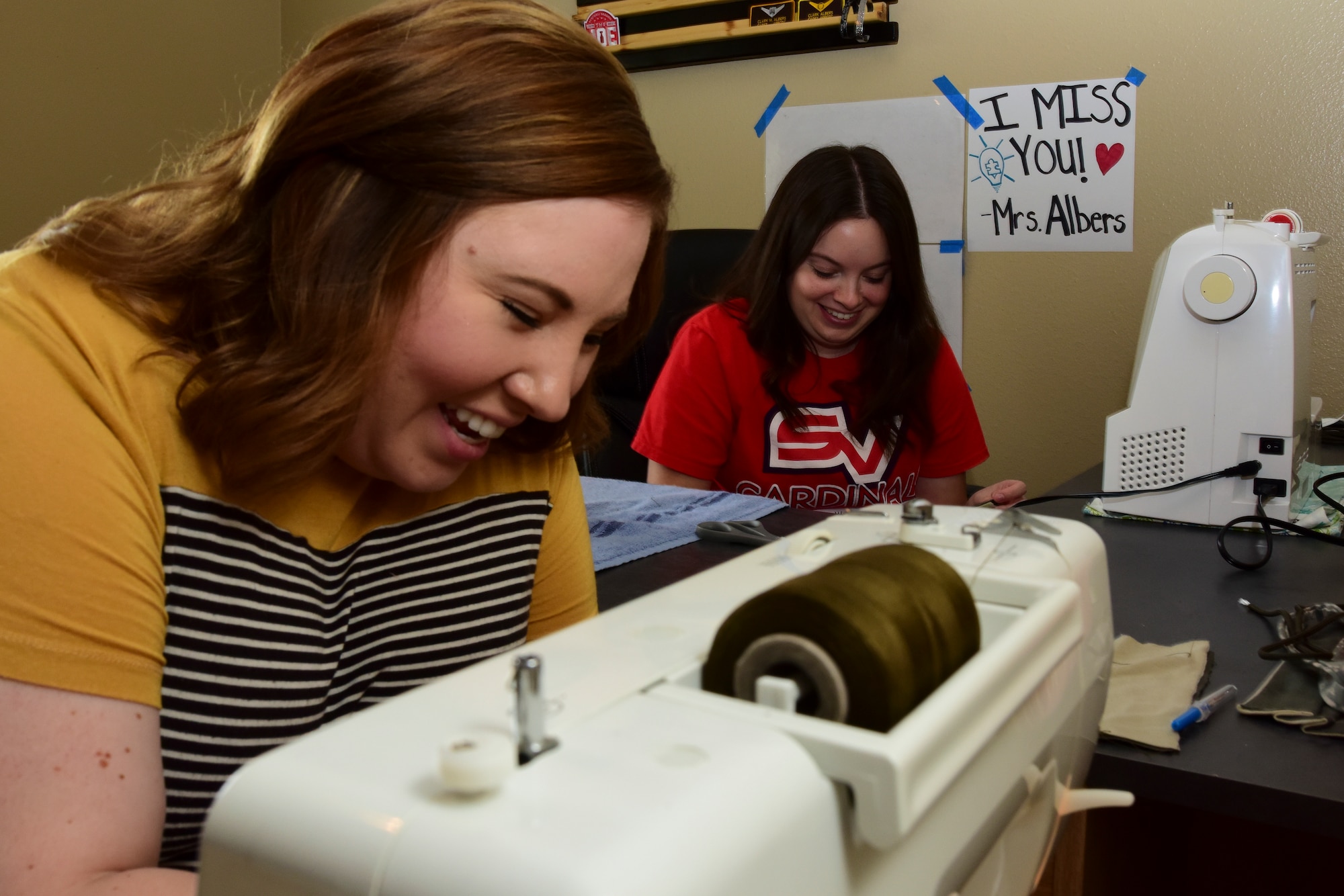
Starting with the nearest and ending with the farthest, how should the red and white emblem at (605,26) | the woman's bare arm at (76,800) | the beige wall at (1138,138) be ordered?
the woman's bare arm at (76,800)
the beige wall at (1138,138)
the red and white emblem at (605,26)

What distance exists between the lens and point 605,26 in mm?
2588

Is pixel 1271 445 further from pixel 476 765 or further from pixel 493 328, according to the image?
pixel 476 765

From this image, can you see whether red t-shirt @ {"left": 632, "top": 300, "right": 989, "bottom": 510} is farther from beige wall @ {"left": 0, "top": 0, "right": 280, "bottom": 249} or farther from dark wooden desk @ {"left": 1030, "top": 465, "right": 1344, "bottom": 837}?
beige wall @ {"left": 0, "top": 0, "right": 280, "bottom": 249}

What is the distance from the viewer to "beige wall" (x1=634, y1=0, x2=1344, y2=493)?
196 centimetres

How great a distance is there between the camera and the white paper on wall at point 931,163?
226 cm

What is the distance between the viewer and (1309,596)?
108cm

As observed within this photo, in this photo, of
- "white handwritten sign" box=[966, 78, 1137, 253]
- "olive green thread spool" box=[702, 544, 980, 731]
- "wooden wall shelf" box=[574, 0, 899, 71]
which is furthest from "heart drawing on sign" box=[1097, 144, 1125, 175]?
"olive green thread spool" box=[702, 544, 980, 731]

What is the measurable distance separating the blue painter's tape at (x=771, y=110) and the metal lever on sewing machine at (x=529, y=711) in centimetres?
226

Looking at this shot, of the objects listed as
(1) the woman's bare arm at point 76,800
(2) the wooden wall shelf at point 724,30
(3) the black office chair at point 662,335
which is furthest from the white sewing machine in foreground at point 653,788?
(2) the wooden wall shelf at point 724,30

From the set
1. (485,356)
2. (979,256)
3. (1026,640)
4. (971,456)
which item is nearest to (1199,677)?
(1026,640)

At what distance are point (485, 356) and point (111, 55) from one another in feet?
7.46

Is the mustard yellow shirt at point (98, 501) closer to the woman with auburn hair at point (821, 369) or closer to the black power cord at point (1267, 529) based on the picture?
the black power cord at point (1267, 529)

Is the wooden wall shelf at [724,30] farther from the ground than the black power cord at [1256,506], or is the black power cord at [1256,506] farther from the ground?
the wooden wall shelf at [724,30]

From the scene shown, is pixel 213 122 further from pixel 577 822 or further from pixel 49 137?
pixel 577 822
